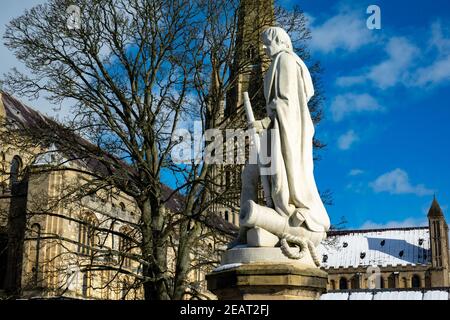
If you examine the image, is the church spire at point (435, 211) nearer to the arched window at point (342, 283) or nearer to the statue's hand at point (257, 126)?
the arched window at point (342, 283)

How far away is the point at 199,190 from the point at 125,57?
4580 mm

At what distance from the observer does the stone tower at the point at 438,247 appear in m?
86.6

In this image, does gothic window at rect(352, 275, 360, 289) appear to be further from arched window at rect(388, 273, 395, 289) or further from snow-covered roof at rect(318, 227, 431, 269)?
arched window at rect(388, 273, 395, 289)

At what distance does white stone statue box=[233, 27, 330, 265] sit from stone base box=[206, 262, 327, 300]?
0.23 m

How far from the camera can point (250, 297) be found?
718 centimetres

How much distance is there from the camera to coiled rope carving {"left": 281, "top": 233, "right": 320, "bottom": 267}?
7.30 metres

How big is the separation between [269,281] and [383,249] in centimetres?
8587

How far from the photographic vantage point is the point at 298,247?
295 inches

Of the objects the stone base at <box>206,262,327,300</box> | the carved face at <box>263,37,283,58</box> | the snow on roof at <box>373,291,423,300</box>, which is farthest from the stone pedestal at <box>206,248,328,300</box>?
the snow on roof at <box>373,291,423,300</box>

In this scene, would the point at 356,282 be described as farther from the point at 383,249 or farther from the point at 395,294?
the point at 395,294

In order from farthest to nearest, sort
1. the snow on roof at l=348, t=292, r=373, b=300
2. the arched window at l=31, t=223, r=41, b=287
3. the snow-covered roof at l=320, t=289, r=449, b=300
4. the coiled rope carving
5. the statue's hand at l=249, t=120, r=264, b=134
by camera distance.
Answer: the snow on roof at l=348, t=292, r=373, b=300 → the snow-covered roof at l=320, t=289, r=449, b=300 → the arched window at l=31, t=223, r=41, b=287 → the statue's hand at l=249, t=120, r=264, b=134 → the coiled rope carving
